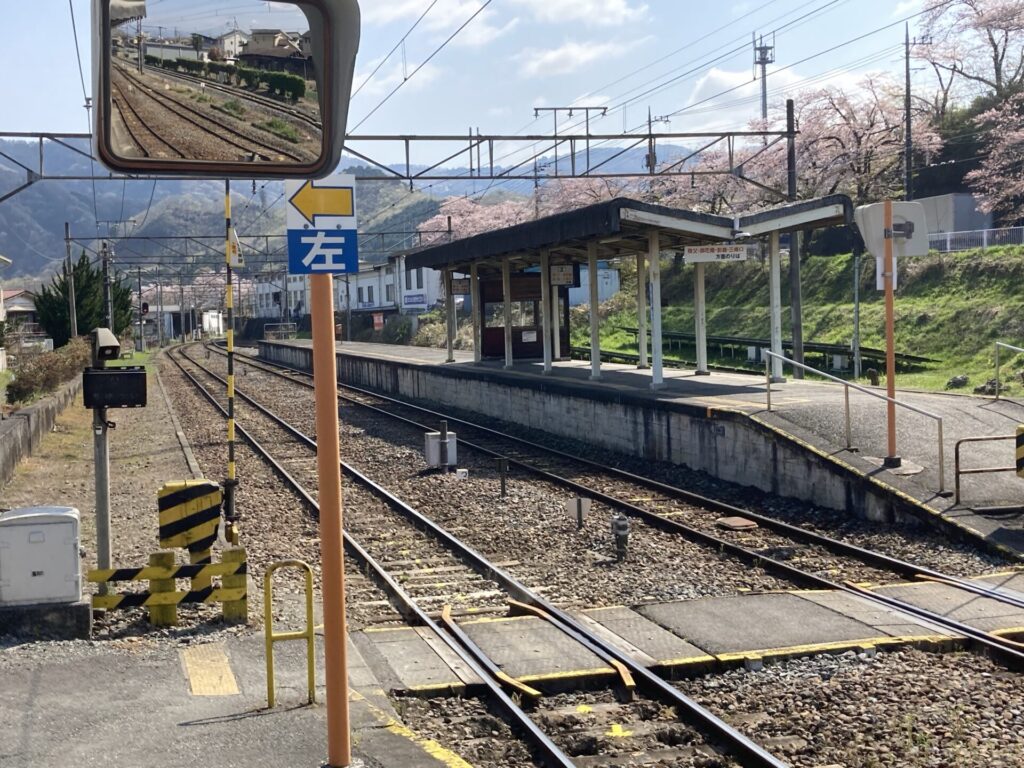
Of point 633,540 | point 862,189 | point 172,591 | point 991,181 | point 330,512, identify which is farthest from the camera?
point 862,189

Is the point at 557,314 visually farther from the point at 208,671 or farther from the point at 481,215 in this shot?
the point at 481,215

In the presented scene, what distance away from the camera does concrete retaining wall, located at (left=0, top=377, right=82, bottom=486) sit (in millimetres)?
15414

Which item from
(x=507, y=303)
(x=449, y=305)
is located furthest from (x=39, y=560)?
(x=449, y=305)

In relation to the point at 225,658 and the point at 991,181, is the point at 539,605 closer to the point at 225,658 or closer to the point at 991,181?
the point at 225,658

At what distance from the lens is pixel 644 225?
60.6 ft

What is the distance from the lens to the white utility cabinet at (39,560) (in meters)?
7.55

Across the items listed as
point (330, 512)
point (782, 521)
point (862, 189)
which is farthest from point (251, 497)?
point (862, 189)

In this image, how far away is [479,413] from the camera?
87.8 ft

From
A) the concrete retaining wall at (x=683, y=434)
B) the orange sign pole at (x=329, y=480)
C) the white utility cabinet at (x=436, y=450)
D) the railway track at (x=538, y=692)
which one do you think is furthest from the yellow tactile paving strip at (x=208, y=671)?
the white utility cabinet at (x=436, y=450)

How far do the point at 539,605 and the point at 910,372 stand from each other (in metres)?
22.6

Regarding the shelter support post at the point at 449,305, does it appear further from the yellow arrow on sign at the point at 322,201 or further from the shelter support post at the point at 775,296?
the yellow arrow on sign at the point at 322,201

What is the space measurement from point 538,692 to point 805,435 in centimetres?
805

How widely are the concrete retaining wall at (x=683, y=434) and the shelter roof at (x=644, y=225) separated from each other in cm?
286

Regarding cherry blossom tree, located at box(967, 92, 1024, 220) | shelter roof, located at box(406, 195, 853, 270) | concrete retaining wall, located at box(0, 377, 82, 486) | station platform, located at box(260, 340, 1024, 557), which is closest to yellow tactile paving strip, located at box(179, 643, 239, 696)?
station platform, located at box(260, 340, 1024, 557)
